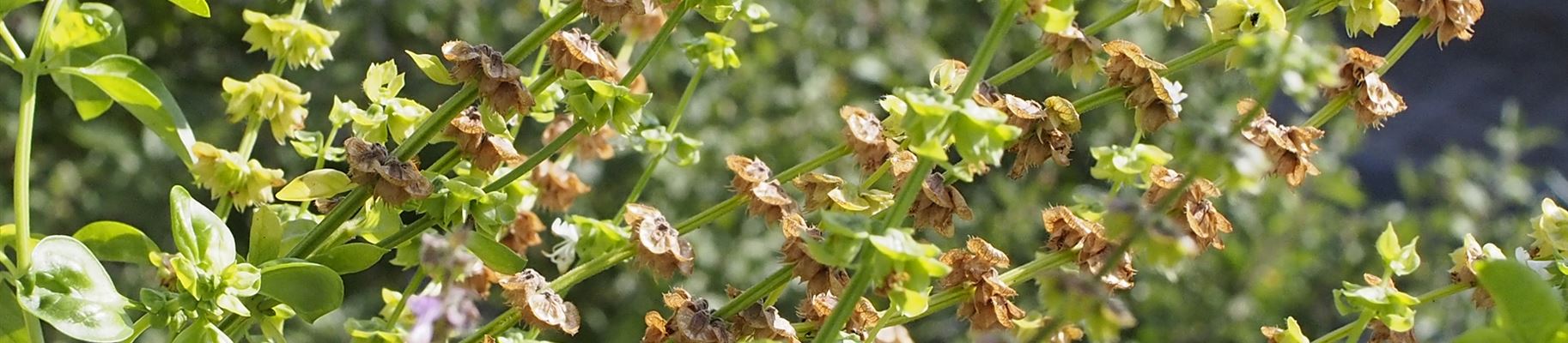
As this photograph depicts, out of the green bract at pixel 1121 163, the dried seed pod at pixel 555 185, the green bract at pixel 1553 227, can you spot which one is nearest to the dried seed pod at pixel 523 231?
the dried seed pod at pixel 555 185

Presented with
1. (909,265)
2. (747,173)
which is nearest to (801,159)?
(747,173)

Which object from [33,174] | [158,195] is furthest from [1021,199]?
[33,174]

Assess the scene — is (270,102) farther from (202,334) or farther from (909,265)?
(909,265)

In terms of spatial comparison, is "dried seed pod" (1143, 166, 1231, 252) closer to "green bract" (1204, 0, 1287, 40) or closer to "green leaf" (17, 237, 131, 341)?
"green bract" (1204, 0, 1287, 40)

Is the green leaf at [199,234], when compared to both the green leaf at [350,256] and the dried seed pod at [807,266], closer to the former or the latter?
the green leaf at [350,256]

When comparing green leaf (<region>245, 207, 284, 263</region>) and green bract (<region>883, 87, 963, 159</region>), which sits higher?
green bract (<region>883, 87, 963, 159</region>)

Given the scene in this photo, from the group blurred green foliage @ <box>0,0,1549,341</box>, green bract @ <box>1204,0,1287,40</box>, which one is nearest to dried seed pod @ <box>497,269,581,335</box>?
green bract @ <box>1204,0,1287,40</box>
